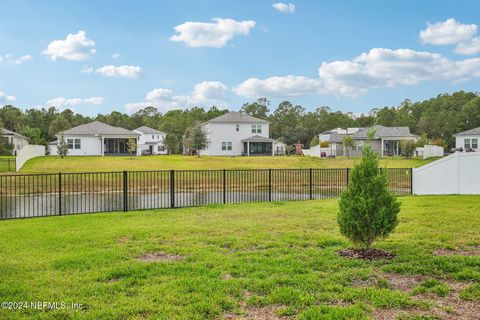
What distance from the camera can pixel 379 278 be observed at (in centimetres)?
507

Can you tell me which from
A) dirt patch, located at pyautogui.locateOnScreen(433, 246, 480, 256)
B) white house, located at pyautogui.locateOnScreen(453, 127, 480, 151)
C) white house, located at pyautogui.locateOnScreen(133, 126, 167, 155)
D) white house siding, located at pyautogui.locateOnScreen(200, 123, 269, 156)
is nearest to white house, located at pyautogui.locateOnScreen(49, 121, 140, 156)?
white house siding, located at pyautogui.locateOnScreen(200, 123, 269, 156)

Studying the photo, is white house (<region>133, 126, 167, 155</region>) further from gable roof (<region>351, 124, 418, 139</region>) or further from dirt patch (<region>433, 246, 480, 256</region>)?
dirt patch (<region>433, 246, 480, 256</region>)

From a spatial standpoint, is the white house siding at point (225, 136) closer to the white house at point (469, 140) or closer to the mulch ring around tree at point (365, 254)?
the white house at point (469, 140)

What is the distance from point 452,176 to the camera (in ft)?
52.0

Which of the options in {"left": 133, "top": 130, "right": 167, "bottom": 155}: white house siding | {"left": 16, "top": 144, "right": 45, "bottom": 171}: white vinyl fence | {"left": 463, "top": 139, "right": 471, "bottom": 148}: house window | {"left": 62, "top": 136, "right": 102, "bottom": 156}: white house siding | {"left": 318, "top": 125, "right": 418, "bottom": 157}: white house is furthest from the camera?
{"left": 133, "top": 130, "right": 167, "bottom": 155}: white house siding

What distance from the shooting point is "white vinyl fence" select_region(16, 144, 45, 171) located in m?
30.7

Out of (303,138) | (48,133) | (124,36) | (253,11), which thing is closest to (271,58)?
(253,11)

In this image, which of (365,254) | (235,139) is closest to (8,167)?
(235,139)

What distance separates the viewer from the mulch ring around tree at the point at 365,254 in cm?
598

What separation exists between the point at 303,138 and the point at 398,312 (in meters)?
75.6

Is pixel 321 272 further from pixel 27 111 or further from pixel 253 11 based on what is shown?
pixel 27 111

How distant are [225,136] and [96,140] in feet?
54.0

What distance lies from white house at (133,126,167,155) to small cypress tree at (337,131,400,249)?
6494 centimetres

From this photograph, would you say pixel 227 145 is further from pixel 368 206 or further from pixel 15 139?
pixel 368 206
